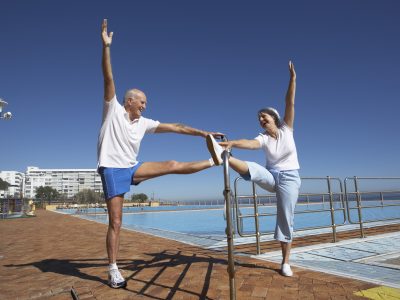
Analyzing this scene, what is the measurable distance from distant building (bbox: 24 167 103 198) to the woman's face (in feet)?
426

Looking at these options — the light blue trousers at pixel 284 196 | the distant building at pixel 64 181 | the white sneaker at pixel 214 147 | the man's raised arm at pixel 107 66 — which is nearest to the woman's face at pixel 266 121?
the light blue trousers at pixel 284 196

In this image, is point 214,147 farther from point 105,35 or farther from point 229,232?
point 105,35

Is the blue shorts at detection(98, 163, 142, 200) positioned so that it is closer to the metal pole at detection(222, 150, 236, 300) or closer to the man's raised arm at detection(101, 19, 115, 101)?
the man's raised arm at detection(101, 19, 115, 101)

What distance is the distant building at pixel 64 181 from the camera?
125688 millimetres

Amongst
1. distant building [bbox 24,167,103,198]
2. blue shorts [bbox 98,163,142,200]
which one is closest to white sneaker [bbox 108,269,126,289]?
blue shorts [bbox 98,163,142,200]

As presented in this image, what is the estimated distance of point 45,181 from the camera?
12912cm

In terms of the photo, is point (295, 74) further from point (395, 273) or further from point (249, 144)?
point (395, 273)

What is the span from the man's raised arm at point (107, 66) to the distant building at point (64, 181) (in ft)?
425

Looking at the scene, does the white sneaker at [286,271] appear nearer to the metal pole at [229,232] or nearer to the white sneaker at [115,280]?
the metal pole at [229,232]

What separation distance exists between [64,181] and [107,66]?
14285 cm

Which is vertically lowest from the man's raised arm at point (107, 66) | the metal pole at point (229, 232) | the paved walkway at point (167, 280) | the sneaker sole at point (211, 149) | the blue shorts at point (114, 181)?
the paved walkway at point (167, 280)

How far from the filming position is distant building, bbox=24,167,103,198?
412 feet

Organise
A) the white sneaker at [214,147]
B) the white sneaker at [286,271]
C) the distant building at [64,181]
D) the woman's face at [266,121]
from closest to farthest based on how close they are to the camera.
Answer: the white sneaker at [214,147] → the white sneaker at [286,271] → the woman's face at [266,121] → the distant building at [64,181]

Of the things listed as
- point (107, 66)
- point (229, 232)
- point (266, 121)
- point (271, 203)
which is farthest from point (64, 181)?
point (229, 232)
